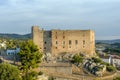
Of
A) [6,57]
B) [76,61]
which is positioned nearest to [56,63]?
[76,61]

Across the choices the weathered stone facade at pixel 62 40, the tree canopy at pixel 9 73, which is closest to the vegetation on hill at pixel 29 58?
the tree canopy at pixel 9 73

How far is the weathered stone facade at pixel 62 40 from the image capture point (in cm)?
5453

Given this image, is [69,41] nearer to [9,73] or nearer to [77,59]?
[77,59]

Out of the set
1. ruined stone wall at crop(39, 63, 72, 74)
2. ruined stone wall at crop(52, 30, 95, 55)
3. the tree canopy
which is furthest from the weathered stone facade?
the tree canopy

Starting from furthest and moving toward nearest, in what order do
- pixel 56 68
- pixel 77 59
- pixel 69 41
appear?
1. pixel 69 41
2. pixel 77 59
3. pixel 56 68

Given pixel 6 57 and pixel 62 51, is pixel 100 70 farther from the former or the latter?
pixel 6 57

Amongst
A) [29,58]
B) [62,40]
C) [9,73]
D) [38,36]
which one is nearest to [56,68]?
[29,58]

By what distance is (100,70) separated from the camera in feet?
175

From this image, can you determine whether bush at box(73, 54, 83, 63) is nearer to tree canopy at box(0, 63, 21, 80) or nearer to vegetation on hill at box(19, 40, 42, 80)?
vegetation on hill at box(19, 40, 42, 80)

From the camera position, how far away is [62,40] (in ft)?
179

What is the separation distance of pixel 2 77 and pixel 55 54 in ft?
43.9

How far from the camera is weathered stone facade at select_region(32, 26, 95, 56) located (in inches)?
2147

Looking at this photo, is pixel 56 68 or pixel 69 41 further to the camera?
pixel 69 41

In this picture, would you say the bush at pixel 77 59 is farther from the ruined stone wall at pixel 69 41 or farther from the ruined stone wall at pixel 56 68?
the ruined stone wall at pixel 56 68
